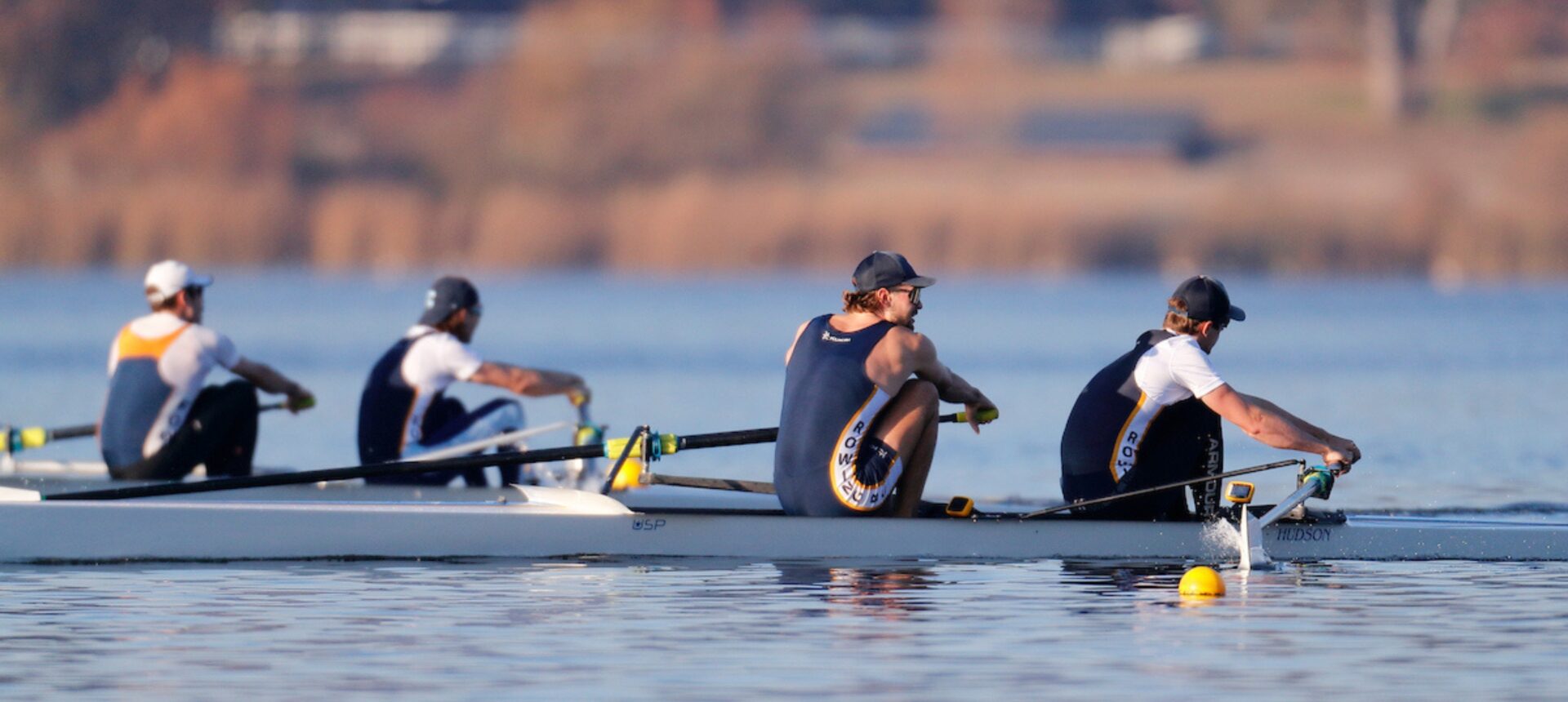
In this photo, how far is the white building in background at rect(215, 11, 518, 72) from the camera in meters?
80.8

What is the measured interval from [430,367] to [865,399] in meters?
2.95

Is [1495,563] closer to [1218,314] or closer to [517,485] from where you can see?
[1218,314]

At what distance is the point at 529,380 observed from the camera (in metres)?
13.0

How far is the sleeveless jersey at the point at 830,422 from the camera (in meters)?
10.8

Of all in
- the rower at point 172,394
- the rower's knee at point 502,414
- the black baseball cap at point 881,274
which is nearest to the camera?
the black baseball cap at point 881,274

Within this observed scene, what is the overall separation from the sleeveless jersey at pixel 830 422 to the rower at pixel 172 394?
3.28 m

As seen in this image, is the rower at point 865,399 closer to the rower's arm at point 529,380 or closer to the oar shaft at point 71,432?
the rower's arm at point 529,380

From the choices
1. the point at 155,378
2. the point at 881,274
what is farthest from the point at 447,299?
the point at 881,274

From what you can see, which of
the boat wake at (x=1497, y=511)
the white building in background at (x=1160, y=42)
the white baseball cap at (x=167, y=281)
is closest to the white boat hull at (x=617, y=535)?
the boat wake at (x=1497, y=511)

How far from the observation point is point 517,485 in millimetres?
12180

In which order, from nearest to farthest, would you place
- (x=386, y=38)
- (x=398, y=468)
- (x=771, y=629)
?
(x=771, y=629) → (x=398, y=468) → (x=386, y=38)

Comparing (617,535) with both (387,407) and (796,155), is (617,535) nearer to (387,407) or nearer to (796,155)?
(387,407)

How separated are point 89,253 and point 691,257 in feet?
37.1

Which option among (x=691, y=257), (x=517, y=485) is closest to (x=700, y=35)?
(x=691, y=257)
